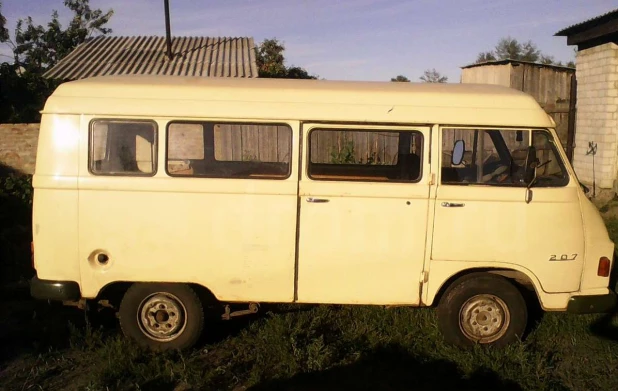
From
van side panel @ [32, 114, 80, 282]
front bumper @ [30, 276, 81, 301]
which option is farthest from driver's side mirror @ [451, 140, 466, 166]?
front bumper @ [30, 276, 81, 301]

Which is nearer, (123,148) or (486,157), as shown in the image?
(123,148)

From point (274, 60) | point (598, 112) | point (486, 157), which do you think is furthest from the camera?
point (274, 60)

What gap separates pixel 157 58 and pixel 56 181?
13128 mm

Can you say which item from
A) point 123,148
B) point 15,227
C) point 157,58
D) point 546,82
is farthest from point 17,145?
point 546,82

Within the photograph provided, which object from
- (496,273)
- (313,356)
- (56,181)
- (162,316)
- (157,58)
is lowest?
(313,356)

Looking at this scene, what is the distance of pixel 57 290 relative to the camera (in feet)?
16.9

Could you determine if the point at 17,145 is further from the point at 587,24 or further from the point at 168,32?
the point at 587,24

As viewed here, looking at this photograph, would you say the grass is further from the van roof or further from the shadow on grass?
the van roof

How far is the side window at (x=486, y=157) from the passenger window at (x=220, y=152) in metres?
1.46

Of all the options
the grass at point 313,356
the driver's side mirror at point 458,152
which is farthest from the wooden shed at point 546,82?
the driver's side mirror at point 458,152

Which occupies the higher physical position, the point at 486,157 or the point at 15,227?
the point at 486,157

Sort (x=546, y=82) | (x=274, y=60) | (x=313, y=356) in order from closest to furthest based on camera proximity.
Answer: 1. (x=313, y=356)
2. (x=546, y=82)
3. (x=274, y=60)

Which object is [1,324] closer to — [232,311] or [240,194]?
[232,311]

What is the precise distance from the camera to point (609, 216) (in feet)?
35.6
